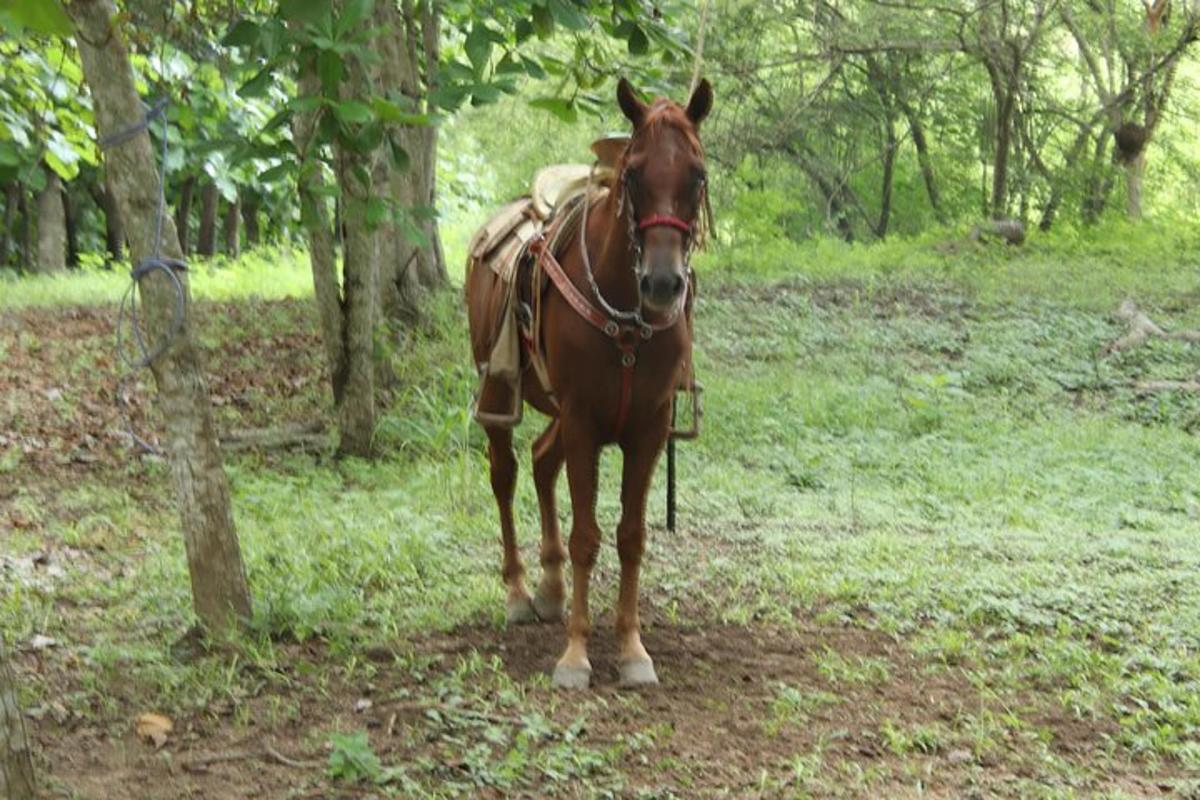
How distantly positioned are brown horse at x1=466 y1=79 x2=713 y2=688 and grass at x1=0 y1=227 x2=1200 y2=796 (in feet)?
1.89

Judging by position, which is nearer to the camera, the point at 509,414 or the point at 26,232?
the point at 509,414

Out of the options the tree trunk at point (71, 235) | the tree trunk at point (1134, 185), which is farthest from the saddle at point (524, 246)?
the tree trunk at point (71, 235)

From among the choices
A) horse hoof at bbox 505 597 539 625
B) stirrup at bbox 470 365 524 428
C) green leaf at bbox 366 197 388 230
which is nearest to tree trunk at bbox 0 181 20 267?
stirrup at bbox 470 365 524 428

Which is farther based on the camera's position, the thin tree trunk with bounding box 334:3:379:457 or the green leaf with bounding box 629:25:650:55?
the thin tree trunk with bounding box 334:3:379:457

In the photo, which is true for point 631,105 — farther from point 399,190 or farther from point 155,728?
point 399,190

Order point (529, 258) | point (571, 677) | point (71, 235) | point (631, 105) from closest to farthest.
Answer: point (631, 105) < point (571, 677) < point (529, 258) < point (71, 235)

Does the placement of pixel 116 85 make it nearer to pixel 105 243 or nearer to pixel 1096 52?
pixel 1096 52

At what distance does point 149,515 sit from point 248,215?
22428 mm

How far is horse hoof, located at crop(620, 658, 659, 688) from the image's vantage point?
483 cm

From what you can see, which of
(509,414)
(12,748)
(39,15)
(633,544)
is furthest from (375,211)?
(39,15)

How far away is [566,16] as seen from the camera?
169 inches

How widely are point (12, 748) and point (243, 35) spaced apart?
2.27 metres

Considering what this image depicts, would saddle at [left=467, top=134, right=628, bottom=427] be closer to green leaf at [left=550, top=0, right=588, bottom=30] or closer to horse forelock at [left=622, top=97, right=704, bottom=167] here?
horse forelock at [left=622, top=97, right=704, bottom=167]

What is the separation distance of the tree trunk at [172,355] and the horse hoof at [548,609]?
1.27 metres
